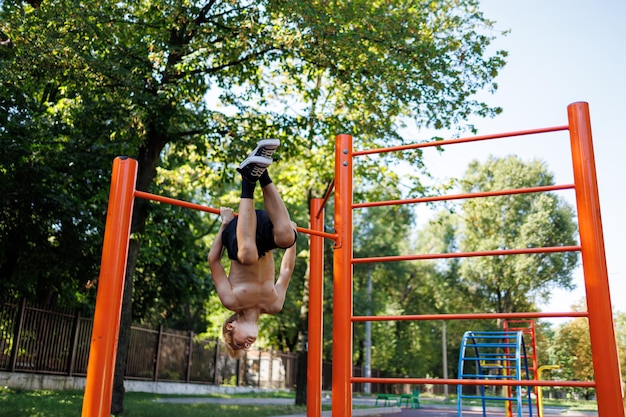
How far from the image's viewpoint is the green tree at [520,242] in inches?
1193

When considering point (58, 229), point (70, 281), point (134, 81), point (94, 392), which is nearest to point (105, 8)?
point (134, 81)

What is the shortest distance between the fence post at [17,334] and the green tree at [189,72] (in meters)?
1.54

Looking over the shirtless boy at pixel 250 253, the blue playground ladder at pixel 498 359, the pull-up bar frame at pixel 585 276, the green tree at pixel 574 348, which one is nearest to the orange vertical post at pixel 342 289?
the pull-up bar frame at pixel 585 276

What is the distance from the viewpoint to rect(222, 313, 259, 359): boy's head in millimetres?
3547

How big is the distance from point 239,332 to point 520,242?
29093 mm

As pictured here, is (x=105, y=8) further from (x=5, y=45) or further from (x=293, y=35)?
(x=293, y=35)

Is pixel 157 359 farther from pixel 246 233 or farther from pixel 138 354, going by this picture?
pixel 246 233

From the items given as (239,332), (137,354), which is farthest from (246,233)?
(137,354)

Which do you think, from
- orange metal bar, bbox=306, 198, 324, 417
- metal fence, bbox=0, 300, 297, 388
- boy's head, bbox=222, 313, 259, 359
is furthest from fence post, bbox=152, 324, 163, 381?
boy's head, bbox=222, 313, 259, 359

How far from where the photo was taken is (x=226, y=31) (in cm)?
953

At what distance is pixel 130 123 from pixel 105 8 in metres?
2.01

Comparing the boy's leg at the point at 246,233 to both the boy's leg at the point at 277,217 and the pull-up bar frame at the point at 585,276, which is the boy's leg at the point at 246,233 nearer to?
the boy's leg at the point at 277,217

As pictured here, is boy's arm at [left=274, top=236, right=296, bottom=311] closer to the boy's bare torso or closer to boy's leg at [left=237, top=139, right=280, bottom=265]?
the boy's bare torso

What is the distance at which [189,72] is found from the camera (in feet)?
30.6
